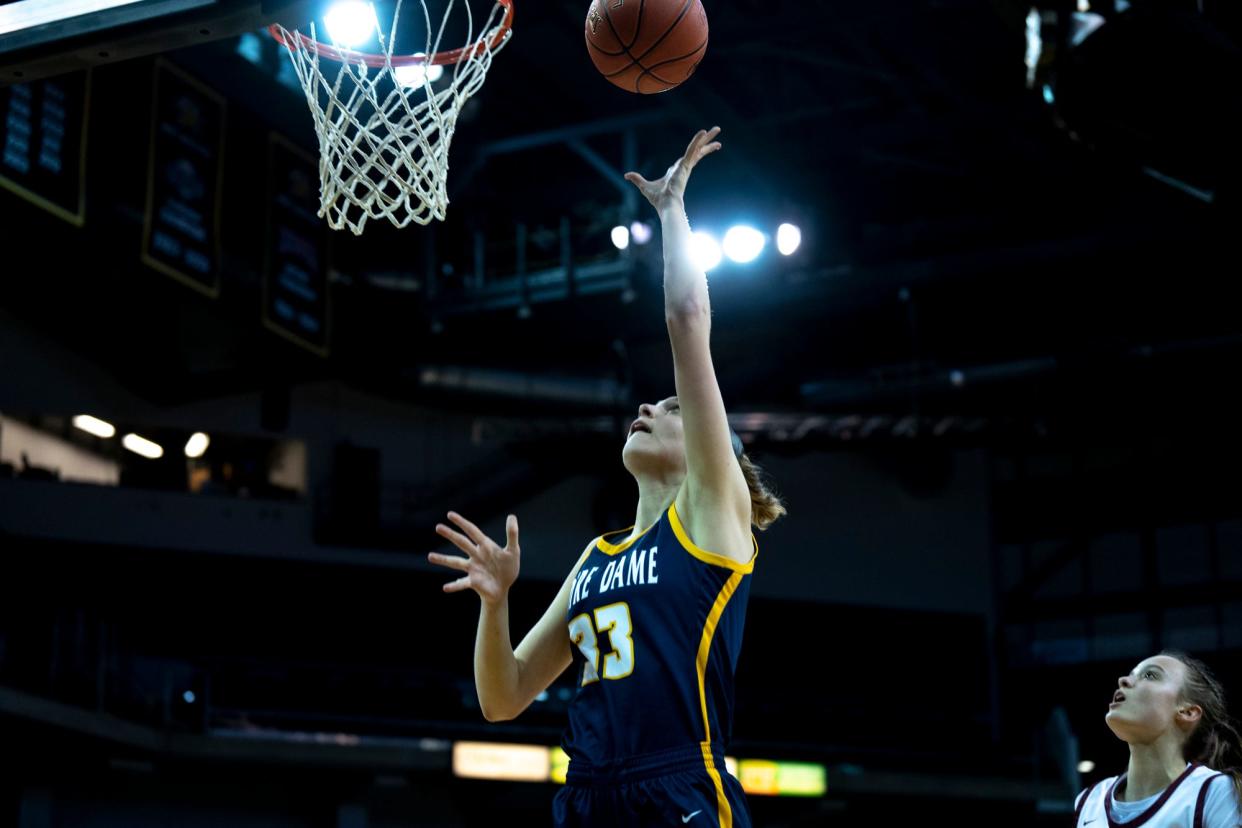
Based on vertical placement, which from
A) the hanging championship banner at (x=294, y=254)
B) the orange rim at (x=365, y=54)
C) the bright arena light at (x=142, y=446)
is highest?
the hanging championship banner at (x=294, y=254)

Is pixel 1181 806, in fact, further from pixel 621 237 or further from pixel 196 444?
pixel 196 444

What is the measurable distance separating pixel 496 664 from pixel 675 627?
630mm

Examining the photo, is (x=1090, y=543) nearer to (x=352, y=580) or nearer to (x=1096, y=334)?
(x=1096, y=334)

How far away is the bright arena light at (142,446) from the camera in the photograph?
18.6 meters

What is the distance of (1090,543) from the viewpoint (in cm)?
2314

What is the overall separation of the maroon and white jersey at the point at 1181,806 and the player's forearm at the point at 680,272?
2077 mm

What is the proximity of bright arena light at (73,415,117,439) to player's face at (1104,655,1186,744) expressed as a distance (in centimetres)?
1587

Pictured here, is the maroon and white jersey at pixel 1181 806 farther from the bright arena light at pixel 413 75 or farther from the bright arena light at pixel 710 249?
the bright arena light at pixel 710 249

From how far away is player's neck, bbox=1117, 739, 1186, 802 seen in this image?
4.34m

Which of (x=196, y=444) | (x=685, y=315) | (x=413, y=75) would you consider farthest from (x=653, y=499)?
(x=196, y=444)

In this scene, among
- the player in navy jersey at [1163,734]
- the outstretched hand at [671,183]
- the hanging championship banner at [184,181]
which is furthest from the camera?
the hanging championship banner at [184,181]

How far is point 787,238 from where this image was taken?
15.0m

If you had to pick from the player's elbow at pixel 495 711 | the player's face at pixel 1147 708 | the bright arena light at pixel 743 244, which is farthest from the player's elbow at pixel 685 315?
the bright arena light at pixel 743 244

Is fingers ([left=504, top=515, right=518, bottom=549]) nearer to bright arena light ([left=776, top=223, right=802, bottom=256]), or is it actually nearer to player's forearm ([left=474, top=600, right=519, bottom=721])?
player's forearm ([left=474, top=600, right=519, bottom=721])
